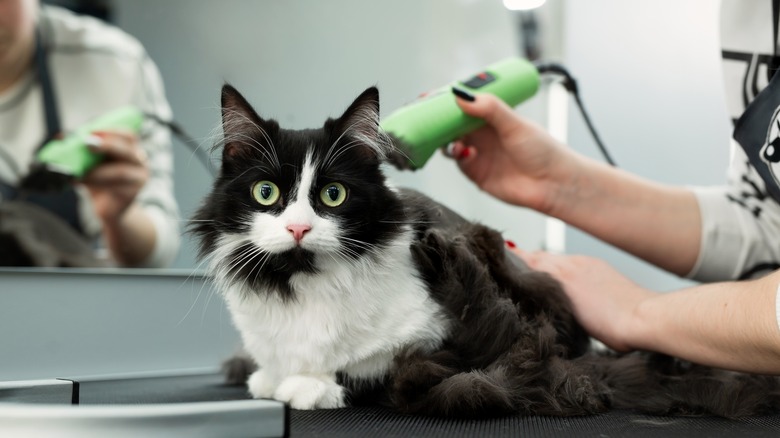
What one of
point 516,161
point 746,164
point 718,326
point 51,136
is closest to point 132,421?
point 718,326

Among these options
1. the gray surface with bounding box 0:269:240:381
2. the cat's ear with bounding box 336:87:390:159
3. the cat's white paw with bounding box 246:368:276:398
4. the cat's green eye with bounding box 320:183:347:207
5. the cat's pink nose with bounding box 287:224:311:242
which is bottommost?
the gray surface with bounding box 0:269:240:381

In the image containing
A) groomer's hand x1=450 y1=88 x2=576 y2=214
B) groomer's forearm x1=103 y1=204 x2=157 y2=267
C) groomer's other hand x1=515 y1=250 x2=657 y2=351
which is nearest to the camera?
groomer's other hand x1=515 y1=250 x2=657 y2=351

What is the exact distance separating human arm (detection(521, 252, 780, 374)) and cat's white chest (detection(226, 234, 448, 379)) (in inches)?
13.0

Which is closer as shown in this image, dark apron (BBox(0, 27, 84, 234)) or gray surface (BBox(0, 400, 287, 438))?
gray surface (BBox(0, 400, 287, 438))

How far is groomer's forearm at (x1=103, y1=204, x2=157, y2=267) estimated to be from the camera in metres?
1.44

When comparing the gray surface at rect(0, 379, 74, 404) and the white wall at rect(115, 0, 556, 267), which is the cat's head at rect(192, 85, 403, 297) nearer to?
the gray surface at rect(0, 379, 74, 404)

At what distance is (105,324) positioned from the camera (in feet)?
4.58

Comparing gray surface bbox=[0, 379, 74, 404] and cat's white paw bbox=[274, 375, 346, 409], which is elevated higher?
cat's white paw bbox=[274, 375, 346, 409]

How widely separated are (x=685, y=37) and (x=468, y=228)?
1.14m

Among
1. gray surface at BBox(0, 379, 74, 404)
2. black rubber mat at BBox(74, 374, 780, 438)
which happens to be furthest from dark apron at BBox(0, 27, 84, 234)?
black rubber mat at BBox(74, 374, 780, 438)

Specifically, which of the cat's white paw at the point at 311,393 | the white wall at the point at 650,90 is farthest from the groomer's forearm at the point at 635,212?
the cat's white paw at the point at 311,393

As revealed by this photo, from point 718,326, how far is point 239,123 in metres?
0.67

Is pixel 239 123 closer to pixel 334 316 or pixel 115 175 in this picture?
pixel 334 316

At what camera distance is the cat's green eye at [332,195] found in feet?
2.61
